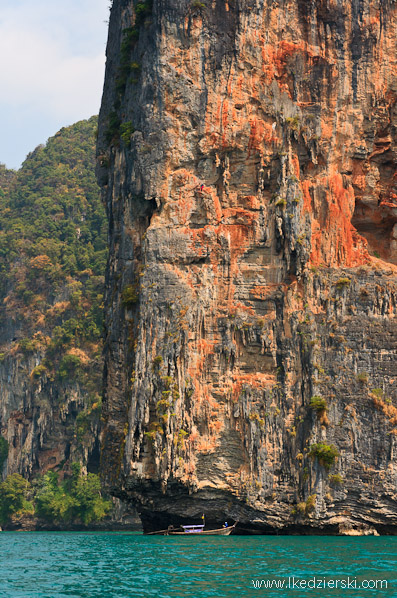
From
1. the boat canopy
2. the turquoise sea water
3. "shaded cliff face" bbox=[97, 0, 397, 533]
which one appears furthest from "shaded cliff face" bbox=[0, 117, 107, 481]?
the turquoise sea water

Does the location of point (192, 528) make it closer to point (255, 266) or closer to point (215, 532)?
point (215, 532)

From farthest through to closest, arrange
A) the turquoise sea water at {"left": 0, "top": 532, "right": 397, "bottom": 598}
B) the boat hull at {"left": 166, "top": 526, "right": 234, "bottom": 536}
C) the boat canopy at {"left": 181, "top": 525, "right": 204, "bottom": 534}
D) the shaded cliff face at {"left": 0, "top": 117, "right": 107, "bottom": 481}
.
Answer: the shaded cliff face at {"left": 0, "top": 117, "right": 107, "bottom": 481}, the boat canopy at {"left": 181, "top": 525, "right": 204, "bottom": 534}, the boat hull at {"left": 166, "top": 526, "right": 234, "bottom": 536}, the turquoise sea water at {"left": 0, "top": 532, "right": 397, "bottom": 598}

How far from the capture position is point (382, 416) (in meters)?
36.1

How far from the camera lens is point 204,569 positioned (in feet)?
75.9

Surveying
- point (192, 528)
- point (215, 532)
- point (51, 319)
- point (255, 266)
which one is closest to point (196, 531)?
point (192, 528)

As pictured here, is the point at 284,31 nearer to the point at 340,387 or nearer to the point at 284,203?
the point at 284,203

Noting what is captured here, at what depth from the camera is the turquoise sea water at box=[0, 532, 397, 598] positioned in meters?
19.8

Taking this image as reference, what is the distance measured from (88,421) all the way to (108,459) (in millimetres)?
27105

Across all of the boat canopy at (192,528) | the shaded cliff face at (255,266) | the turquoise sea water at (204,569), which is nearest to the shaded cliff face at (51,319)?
the shaded cliff face at (255,266)

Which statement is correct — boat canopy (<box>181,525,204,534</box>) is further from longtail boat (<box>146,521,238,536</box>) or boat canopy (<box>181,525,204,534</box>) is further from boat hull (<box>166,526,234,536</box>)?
boat hull (<box>166,526,234,536</box>)

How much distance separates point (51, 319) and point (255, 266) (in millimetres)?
38461

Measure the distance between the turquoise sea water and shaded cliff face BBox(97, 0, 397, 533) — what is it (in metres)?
3.92

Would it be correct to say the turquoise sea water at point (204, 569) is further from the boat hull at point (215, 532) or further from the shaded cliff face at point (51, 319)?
the shaded cliff face at point (51, 319)

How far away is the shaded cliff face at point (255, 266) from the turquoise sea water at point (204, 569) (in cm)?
392
